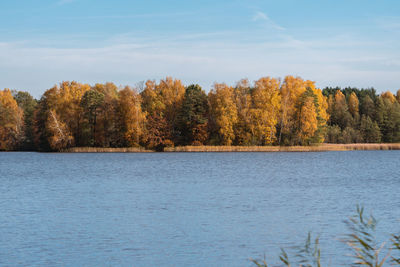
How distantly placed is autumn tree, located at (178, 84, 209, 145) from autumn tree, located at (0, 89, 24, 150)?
30.4m

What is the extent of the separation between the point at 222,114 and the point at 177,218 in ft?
217

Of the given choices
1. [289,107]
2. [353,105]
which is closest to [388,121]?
[353,105]

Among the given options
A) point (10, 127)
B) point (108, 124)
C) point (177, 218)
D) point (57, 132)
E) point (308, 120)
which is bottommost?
point (177, 218)

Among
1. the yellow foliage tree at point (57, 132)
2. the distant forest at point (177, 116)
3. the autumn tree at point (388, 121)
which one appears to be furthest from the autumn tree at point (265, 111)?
the autumn tree at point (388, 121)

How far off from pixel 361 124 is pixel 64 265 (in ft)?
335

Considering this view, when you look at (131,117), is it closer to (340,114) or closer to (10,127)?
(10,127)

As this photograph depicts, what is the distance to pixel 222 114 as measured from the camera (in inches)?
3420

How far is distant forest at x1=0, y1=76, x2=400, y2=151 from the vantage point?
8631cm

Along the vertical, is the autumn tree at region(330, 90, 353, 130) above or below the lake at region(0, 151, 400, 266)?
above

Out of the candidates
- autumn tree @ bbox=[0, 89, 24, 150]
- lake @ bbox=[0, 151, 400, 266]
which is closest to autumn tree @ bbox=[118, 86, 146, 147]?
autumn tree @ bbox=[0, 89, 24, 150]

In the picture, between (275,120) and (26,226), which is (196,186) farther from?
(275,120)

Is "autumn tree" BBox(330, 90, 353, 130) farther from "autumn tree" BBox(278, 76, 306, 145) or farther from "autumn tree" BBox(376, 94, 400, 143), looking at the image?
"autumn tree" BBox(278, 76, 306, 145)

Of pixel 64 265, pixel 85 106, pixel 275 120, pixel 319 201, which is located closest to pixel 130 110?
pixel 85 106

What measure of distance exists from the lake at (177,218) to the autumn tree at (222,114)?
47.8 metres
